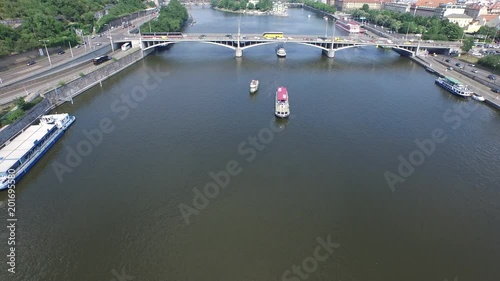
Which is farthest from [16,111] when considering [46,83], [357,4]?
[357,4]

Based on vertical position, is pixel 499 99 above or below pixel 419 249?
above

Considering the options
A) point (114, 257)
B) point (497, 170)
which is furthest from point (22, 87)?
point (497, 170)

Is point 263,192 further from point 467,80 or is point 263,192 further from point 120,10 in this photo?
point 120,10

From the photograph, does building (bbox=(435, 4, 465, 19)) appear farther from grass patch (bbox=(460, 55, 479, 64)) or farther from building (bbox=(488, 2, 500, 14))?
grass patch (bbox=(460, 55, 479, 64))

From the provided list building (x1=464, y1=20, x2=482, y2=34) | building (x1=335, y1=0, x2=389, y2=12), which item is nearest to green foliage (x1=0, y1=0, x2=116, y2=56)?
building (x1=464, y1=20, x2=482, y2=34)

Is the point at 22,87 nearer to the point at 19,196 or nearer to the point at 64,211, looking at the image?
the point at 19,196
